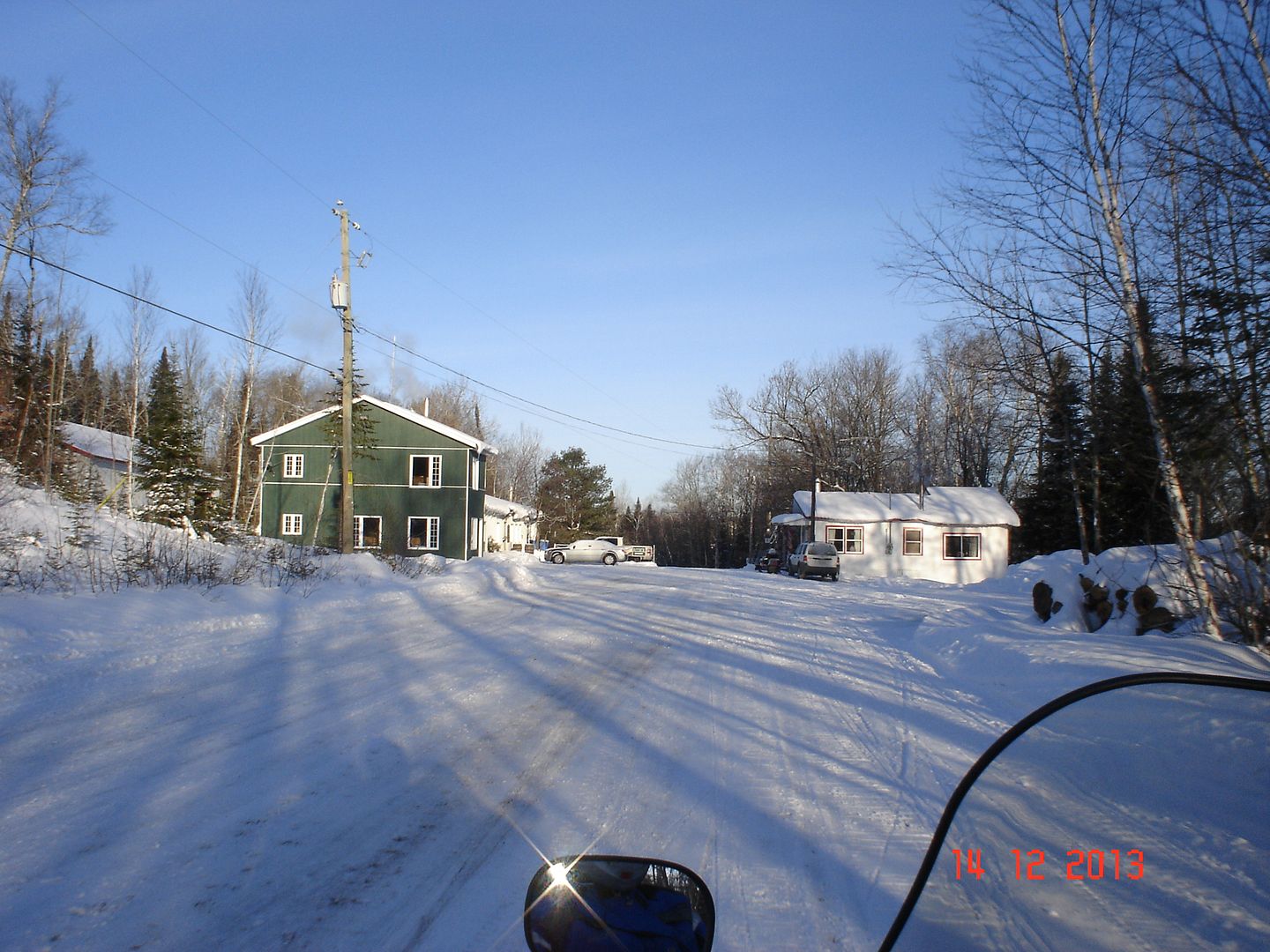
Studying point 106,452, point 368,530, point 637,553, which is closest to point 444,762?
point 368,530

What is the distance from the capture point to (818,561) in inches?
1518

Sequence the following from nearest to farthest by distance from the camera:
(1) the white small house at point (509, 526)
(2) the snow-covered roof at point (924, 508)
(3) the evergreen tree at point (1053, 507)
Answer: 1. (3) the evergreen tree at point (1053, 507)
2. (2) the snow-covered roof at point (924, 508)
3. (1) the white small house at point (509, 526)

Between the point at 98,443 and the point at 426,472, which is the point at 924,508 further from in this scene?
the point at 98,443

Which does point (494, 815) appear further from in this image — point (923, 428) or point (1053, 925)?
point (923, 428)

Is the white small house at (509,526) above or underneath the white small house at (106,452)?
underneath

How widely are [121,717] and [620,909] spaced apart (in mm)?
6482

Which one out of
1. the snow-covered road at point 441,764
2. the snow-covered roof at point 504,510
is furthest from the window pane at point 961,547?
the snow-covered road at point 441,764

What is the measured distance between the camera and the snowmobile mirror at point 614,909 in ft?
6.56

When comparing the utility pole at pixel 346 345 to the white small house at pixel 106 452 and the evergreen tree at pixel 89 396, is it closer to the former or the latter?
the white small house at pixel 106 452

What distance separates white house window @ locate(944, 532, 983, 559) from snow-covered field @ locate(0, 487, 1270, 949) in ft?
103

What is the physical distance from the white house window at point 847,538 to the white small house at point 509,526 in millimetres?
22656

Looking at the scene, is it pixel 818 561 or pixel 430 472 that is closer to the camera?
pixel 818 561

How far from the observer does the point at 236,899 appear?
3832mm

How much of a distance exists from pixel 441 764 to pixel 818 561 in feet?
112
